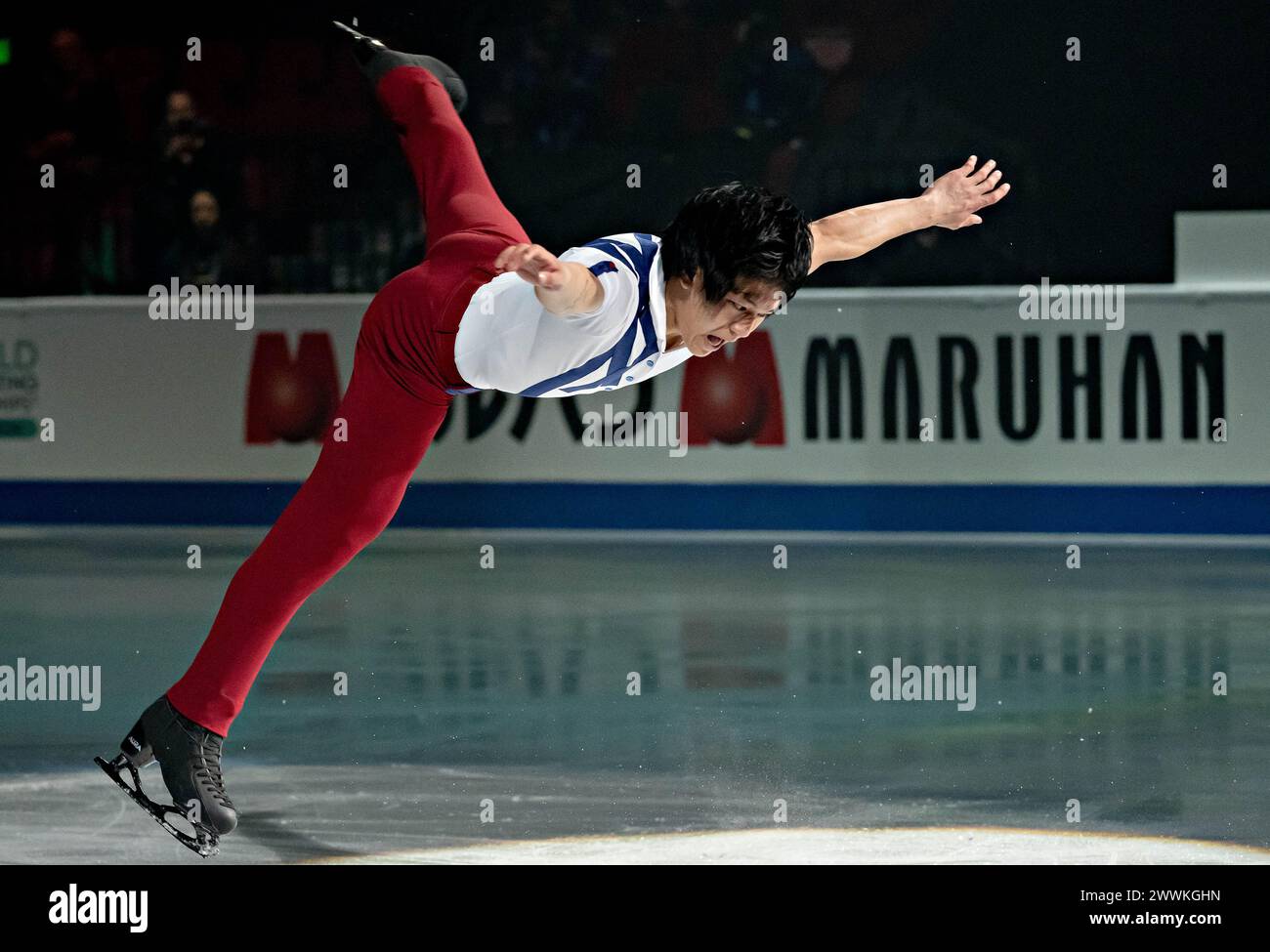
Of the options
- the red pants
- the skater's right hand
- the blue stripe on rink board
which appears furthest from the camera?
the blue stripe on rink board

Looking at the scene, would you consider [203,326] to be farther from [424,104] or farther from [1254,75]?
[1254,75]

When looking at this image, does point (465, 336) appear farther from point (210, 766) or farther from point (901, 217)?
point (210, 766)

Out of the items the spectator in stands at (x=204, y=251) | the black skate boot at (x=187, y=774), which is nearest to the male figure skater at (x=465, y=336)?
the black skate boot at (x=187, y=774)

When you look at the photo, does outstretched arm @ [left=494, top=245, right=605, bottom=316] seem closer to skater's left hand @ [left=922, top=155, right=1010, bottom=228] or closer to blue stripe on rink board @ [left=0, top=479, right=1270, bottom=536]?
skater's left hand @ [left=922, top=155, right=1010, bottom=228]

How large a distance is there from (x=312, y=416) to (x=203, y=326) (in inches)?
35.2

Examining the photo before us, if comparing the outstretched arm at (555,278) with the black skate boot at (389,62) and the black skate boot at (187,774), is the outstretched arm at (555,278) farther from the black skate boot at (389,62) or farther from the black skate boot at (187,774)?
the black skate boot at (389,62)

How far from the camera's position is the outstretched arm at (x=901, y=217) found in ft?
13.2

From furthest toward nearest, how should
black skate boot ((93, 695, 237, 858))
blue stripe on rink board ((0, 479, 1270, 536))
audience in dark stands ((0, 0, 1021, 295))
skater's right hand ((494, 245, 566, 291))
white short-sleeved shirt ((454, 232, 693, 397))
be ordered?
audience in dark stands ((0, 0, 1021, 295)) → blue stripe on rink board ((0, 479, 1270, 536)) → black skate boot ((93, 695, 237, 858)) → white short-sleeved shirt ((454, 232, 693, 397)) → skater's right hand ((494, 245, 566, 291))

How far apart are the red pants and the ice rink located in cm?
49

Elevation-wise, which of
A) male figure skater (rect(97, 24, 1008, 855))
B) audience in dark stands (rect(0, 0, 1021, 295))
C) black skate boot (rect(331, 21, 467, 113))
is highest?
audience in dark stands (rect(0, 0, 1021, 295))

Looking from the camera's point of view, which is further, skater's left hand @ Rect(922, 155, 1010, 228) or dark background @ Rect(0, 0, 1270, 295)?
dark background @ Rect(0, 0, 1270, 295)

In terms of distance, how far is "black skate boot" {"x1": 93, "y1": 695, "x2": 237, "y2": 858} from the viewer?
409cm

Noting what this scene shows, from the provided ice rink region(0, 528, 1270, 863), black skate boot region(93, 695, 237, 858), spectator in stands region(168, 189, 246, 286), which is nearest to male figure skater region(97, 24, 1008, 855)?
black skate boot region(93, 695, 237, 858)

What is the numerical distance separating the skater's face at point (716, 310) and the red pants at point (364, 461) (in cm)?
52
